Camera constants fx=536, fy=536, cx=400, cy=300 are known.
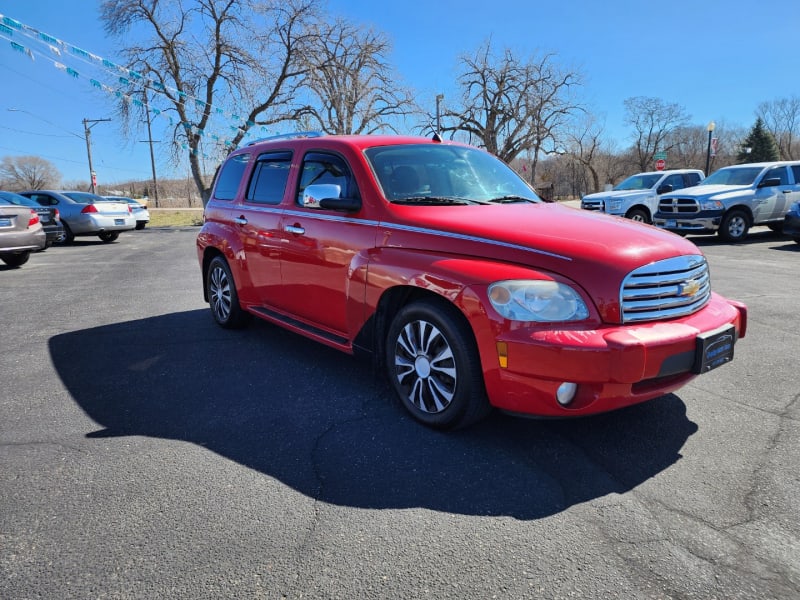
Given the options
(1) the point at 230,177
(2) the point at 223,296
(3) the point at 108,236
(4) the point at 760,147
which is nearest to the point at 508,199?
(1) the point at 230,177

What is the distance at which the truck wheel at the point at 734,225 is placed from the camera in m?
13.5

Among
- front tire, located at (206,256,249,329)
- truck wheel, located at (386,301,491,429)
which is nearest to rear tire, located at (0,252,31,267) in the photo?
→ front tire, located at (206,256,249,329)

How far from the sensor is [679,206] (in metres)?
13.9

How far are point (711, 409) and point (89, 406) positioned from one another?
4242 millimetres

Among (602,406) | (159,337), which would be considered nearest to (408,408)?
(602,406)

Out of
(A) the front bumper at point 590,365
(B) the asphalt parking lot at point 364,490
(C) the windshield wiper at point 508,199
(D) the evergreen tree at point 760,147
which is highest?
(D) the evergreen tree at point 760,147

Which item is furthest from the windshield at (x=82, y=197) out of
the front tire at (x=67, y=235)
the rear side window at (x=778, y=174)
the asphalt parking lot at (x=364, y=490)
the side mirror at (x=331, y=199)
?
the rear side window at (x=778, y=174)

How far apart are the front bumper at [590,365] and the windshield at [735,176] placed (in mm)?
13779

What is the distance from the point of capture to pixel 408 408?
344 centimetres

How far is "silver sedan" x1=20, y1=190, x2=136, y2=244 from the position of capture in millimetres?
16516

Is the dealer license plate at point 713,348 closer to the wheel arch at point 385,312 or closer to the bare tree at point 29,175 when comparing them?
the wheel arch at point 385,312

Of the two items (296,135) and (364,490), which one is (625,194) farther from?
(364,490)

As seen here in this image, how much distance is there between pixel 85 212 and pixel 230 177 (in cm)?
1351

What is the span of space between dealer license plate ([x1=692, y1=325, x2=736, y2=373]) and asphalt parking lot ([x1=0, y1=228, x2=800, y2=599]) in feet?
1.64
